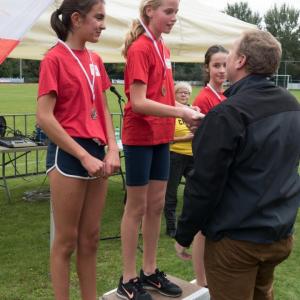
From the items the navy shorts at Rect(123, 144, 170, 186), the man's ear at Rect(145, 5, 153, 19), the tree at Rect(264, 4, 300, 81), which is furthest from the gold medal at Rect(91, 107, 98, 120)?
the tree at Rect(264, 4, 300, 81)

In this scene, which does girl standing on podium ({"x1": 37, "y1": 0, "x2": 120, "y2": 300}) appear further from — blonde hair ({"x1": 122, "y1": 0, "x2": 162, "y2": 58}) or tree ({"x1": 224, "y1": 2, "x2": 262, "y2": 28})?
tree ({"x1": 224, "y1": 2, "x2": 262, "y2": 28})

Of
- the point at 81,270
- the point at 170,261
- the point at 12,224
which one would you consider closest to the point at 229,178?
the point at 81,270

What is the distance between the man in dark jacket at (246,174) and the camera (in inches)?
80.0

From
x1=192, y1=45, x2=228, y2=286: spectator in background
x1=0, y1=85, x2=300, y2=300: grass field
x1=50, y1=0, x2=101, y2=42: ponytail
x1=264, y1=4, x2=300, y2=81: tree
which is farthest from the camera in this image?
x1=264, y1=4, x2=300, y2=81: tree

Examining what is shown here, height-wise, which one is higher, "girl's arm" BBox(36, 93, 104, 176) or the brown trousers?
"girl's arm" BBox(36, 93, 104, 176)

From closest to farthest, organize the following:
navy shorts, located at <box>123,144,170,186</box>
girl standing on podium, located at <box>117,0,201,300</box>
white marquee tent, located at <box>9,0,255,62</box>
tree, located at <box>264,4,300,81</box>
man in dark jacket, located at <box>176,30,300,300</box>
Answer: man in dark jacket, located at <box>176,30,300,300</box>
girl standing on podium, located at <box>117,0,201,300</box>
navy shorts, located at <box>123,144,170,186</box>
white marquee tent, located at <box>9,0,255,62</box>
tree, located at <box>264,4,300,81</box>

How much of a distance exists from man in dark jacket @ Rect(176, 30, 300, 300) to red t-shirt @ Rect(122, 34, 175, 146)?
2.14ft

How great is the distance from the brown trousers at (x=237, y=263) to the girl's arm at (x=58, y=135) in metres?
0.71

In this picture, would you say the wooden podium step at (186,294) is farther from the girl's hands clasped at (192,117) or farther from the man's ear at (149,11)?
the man's ear at (149,11)

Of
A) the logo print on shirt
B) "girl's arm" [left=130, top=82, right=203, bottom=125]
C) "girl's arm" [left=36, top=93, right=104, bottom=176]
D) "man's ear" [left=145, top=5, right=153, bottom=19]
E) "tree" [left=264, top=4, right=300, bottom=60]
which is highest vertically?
"tree" [left=264, top=4, right=300, bottom=60]

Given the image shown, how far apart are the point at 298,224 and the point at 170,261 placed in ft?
6.74

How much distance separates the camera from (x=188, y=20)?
219 inches

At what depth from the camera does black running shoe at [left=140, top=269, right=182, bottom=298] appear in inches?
121

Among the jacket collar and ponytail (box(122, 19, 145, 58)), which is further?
ponytail (box(122, 19, 145, 58))
